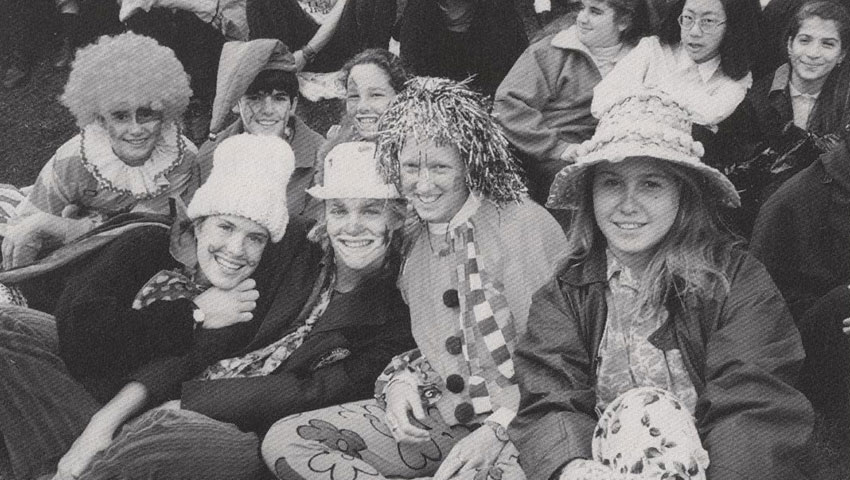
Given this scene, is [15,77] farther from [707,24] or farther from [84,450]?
[707,24]

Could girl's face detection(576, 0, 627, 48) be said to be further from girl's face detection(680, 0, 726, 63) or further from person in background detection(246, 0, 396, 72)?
person in background detection(246, 0, 396, 72)

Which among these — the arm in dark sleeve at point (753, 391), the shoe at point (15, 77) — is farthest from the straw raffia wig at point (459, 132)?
the shoe at point (15, 77)

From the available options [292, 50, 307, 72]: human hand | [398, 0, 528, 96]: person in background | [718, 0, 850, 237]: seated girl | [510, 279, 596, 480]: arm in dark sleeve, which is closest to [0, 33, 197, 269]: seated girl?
[398, 0, 528, 96]: person in background

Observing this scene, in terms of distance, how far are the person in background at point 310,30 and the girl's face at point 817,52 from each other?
8.83 feet

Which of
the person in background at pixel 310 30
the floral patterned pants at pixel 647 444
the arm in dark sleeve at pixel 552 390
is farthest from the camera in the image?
the person in background at pixel 310 30

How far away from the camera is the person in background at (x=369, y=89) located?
205 inches

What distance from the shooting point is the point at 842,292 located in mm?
4066

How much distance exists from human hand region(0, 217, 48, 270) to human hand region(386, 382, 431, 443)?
1.83m

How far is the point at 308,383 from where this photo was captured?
13.1 feet

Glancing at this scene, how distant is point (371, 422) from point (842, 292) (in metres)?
1.73

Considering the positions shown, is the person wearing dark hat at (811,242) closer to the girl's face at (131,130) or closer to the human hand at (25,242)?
the girl's face at (131,130)

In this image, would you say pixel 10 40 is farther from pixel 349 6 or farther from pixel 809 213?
pixel 809 213

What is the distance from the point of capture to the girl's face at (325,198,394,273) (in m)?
4.02

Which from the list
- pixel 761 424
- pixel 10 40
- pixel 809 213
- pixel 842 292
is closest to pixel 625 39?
pixel 809 213
